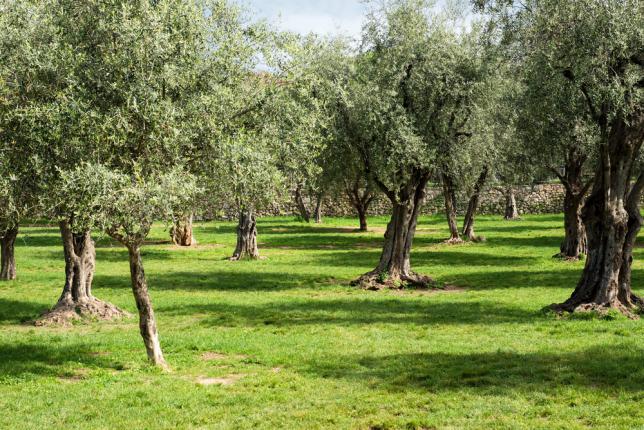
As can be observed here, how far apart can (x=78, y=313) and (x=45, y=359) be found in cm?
582

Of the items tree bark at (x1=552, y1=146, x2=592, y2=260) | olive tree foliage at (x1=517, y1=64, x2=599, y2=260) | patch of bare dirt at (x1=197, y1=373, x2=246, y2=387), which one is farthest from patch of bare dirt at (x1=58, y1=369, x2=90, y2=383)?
tree bark at (x1=552, y1=146, x2=592, y2=260)

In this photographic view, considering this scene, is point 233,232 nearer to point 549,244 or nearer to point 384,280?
point 549,244

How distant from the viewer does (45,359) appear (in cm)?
1786

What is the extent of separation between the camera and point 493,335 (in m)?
20.0

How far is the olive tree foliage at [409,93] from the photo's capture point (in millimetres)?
28906

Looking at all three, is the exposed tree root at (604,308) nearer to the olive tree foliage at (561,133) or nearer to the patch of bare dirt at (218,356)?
the olive tree foliage at (561,133)

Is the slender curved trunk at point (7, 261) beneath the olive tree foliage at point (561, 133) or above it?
beneath

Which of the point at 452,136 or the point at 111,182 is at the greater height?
the point at 452,136

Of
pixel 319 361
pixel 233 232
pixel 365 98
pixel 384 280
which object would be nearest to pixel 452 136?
pixel 365 98

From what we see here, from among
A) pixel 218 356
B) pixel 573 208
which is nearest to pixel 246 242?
pixel 573 208

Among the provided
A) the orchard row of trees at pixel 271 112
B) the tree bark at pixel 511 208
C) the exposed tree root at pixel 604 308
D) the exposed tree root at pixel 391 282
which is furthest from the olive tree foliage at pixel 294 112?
the tree bark at pixel 511 208

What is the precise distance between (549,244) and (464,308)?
23810mm

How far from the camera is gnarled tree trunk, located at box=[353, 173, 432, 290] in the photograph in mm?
31344

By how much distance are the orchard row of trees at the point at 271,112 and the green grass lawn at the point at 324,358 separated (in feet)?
6.31
